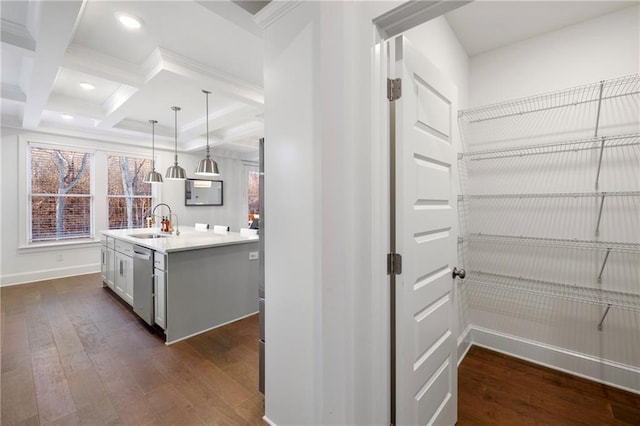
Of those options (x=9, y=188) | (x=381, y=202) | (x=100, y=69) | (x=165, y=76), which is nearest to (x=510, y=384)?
(x=381, y=202)

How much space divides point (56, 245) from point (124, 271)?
2476 millimetres

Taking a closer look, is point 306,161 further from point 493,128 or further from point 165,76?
point 165,76

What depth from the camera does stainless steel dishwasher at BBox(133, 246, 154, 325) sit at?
9.76ft

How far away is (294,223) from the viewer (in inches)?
58.3

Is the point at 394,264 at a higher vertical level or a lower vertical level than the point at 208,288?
higher

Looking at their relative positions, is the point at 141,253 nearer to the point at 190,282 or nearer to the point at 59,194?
the point at 190,282

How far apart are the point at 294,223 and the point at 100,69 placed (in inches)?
112

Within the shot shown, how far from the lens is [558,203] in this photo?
7.38 ft

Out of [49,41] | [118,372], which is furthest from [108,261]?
[49,41]

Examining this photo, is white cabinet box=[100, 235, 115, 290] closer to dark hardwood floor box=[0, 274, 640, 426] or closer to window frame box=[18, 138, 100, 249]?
dark hardwood floor box=[0, 274, 640, 426]

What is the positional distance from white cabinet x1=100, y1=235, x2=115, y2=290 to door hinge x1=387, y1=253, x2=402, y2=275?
4.22 meters

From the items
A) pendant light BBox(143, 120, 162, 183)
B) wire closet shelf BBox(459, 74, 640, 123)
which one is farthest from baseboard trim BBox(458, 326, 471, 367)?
pendant light BBox(143, 120, 162, 183)

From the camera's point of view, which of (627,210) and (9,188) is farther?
(9,188)

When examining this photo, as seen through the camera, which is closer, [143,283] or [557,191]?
[557,191]
